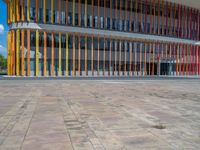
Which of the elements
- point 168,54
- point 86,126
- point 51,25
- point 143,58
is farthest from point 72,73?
point 86,126

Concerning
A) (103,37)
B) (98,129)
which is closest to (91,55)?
(103,37)

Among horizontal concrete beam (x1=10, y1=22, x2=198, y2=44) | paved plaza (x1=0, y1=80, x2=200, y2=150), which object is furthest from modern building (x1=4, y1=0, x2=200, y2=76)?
paved plaza (x1=0, y1=80, x2=200, y2=150)

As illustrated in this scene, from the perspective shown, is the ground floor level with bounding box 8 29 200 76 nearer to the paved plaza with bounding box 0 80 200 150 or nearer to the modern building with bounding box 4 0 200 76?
the modern building with bounding box 4 0 200 76

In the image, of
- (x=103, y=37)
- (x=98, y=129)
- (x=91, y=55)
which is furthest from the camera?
(x=103, y=37)

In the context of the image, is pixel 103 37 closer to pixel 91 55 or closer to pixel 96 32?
pixel 96 32

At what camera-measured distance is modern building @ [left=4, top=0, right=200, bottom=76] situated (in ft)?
123

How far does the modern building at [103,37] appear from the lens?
37.4 m

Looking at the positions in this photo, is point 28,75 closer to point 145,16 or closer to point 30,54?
point 30,54

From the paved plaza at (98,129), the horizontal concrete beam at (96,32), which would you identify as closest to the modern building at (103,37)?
the horizontal concrete beam at (96,32)

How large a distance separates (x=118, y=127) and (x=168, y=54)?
1897 inches

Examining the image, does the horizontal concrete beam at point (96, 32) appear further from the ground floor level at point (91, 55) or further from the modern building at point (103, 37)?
the ground floor level at point (91, 55)

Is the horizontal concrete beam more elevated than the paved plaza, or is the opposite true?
the horizontal concrete beam

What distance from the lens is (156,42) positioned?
49625mm

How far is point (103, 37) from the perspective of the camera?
43.4 metres
